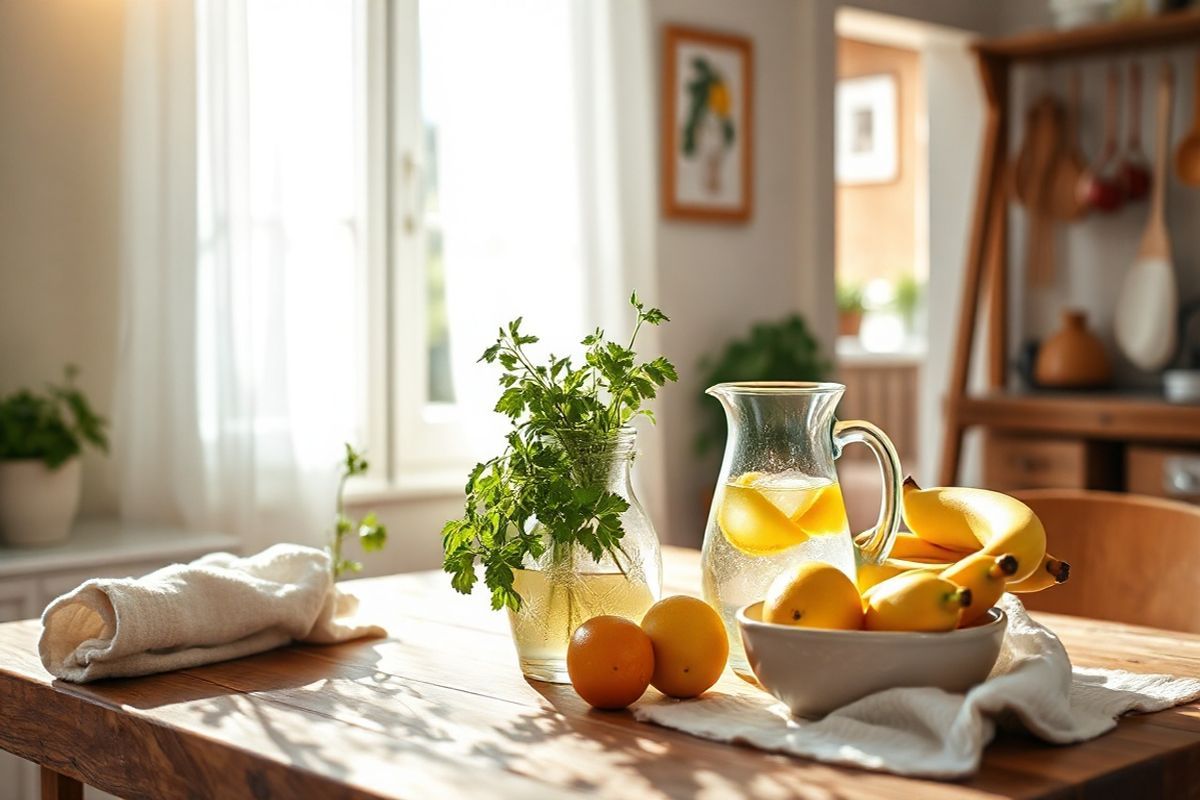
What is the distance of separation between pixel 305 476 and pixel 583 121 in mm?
1094

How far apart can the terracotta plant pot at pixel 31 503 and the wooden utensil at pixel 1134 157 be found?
3.07 metres

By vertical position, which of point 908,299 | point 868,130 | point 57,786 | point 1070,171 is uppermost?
point 868,130

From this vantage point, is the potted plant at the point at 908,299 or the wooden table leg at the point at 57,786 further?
the potted plant at the point at 908,299

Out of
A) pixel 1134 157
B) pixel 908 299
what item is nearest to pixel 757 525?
pixel 1134 157

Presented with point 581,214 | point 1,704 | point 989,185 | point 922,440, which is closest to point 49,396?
point 581,214

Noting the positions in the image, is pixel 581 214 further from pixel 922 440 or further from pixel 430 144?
pixel 922 440

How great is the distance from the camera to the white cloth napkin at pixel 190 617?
118 centimetres

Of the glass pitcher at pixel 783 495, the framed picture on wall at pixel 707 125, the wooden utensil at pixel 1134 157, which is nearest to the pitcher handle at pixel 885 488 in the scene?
the glass pitcher at pixel 783 495

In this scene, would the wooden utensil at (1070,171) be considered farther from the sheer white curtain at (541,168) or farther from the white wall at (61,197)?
the white wall at (61,197)

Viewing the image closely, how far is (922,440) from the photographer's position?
4.84 m

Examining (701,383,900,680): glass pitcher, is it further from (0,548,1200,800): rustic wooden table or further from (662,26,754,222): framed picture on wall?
(662,26,754,222): framed picture on wall

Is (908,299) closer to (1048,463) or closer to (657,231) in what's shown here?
(1048,463)

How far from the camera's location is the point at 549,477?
1.14 metres

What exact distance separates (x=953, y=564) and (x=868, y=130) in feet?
19.1
